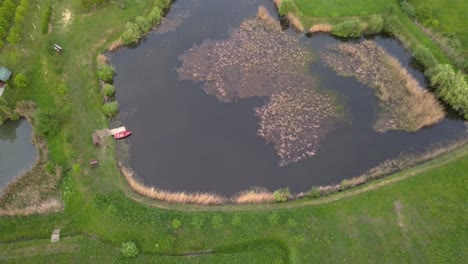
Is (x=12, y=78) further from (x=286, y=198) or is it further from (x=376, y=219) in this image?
(x=376, y=219)

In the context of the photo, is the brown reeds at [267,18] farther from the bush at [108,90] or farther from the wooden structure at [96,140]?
the wooden structure at [96,140]

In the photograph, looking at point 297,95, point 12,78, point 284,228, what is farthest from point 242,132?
point 12,78

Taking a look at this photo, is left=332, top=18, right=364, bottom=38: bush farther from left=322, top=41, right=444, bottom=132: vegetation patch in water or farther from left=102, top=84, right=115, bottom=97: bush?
left=102, top=84, right=115, bottom=97: bush

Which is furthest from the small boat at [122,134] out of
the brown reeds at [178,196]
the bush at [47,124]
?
the brown reeds at [178,196]

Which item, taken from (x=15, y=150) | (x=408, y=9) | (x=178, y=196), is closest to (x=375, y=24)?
(x=408, y=9)

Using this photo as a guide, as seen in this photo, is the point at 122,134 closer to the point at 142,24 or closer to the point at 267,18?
the point at 142,24
